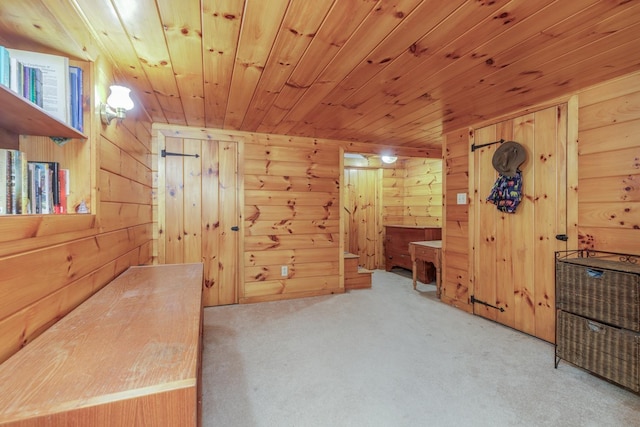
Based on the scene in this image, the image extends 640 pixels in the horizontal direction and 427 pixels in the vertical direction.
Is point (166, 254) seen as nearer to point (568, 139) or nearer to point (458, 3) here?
point (458, 3)

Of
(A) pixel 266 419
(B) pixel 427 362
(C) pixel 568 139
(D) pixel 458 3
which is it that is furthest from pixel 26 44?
(C) pixel 568 139

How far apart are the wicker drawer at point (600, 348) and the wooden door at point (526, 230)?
1.57ft

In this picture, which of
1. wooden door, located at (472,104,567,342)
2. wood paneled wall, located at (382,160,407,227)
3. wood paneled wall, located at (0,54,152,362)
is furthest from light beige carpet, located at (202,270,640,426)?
wood paneled wall, located at (382,160,407,227)

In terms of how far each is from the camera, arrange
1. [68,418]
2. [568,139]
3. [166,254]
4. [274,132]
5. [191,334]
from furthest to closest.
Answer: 1. [274,132]
2. [166,254]
3. [568,139]
4. [191,334]
5. [68,418]

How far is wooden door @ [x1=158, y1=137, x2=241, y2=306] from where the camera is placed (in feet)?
10.1

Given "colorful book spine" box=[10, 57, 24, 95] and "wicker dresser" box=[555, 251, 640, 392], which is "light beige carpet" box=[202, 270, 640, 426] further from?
"colorful book spine" box=[10, 57, 24, 95]

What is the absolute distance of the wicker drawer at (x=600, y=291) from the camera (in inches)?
63.1

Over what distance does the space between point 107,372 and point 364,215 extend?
4863 millimetres

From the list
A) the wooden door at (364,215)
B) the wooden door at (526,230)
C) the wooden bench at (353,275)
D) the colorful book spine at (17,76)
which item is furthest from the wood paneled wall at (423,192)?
the colorful book spine at (17,76)

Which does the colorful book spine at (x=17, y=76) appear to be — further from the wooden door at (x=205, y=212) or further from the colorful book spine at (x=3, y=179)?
the wooden door at (x=205, y=212)

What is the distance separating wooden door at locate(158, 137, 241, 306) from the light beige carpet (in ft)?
1.82

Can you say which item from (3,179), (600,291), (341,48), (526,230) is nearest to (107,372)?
(3,179)

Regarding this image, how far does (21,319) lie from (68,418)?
0.51 m

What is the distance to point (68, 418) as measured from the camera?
65cm
